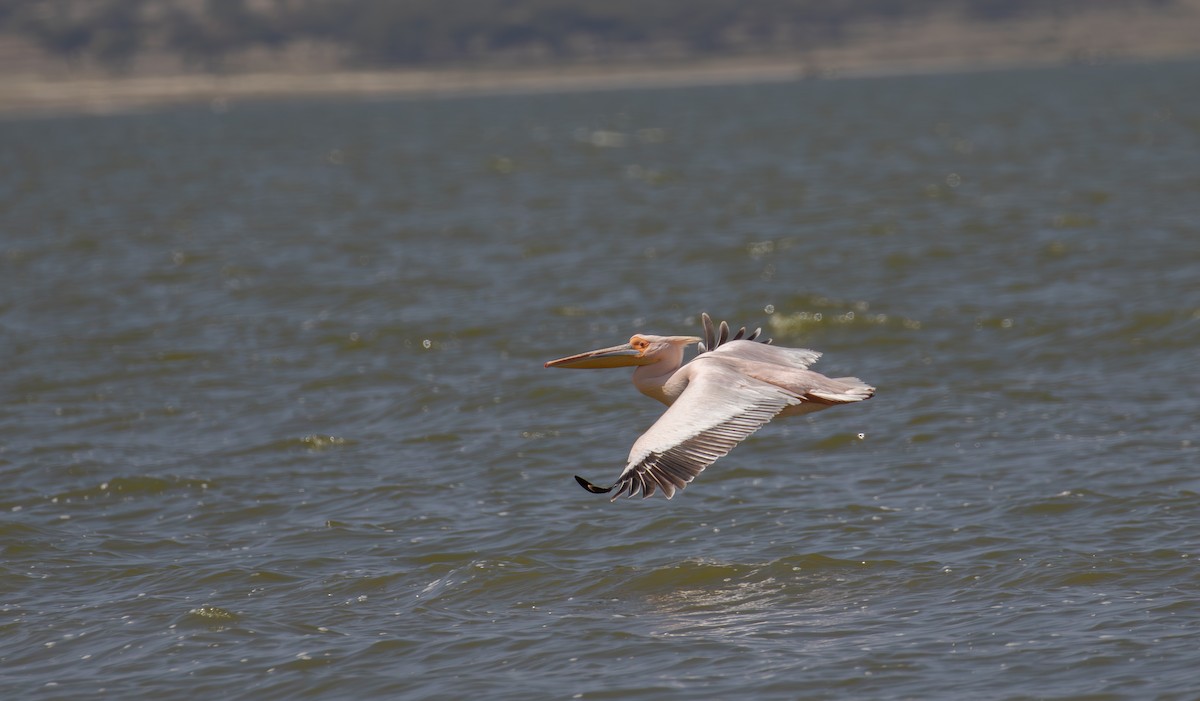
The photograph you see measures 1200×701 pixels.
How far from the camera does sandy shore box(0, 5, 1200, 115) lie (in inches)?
4097

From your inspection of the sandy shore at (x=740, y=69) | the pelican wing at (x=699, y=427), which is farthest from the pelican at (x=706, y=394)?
the sandy shore at (x=740, y=69)

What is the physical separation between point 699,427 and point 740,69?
115 metres

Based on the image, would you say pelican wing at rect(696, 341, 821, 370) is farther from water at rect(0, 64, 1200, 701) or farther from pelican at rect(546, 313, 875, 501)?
water at rect(0, 64, 1200, 701)

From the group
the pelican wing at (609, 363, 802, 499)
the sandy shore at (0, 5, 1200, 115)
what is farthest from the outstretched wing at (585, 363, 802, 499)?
the sandy shore at (0, 5, 1200, 115)

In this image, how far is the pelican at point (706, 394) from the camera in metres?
7.88

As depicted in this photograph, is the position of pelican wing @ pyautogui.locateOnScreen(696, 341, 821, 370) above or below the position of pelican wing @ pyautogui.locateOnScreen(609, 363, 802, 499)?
above

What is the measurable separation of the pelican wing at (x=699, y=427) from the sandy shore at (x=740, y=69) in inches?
3725

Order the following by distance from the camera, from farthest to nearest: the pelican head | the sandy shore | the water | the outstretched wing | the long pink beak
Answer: the sandy shore → the pelican head → the long pink beak → the water → the outstretched wing

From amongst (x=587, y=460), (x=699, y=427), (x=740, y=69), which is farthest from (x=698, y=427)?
(x=740, y=69)

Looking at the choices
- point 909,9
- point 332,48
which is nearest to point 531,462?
point 332,48

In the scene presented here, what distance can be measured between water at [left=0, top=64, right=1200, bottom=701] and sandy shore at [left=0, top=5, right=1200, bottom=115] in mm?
80048

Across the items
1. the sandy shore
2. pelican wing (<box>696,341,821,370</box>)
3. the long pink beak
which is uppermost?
the sandy shore

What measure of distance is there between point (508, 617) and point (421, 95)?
4132 inches

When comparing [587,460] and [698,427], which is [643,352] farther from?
[587,460]
